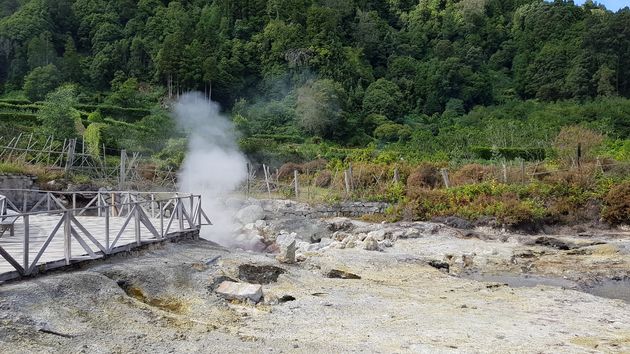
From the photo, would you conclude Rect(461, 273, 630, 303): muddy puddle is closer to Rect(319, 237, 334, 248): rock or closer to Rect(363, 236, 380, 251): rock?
Rect(363, 236, 380, 251): rock

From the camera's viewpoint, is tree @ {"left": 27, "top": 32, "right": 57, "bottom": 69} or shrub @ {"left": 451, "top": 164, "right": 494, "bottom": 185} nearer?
shrub @ {"left": 451, "top": 164, "right": 494, "bottom": 185}

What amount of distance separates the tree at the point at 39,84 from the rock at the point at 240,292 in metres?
49.6

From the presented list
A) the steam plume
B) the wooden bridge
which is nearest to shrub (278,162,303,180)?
the steam plume

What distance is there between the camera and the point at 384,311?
31.1 ft

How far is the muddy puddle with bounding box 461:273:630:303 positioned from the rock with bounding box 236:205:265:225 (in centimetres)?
1180

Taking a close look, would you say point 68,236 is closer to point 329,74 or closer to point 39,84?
point 39,84

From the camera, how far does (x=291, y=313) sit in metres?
9.04

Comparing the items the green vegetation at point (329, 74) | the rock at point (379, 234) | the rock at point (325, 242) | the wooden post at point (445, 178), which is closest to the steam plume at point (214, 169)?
the green vegetation at point (329, 74)

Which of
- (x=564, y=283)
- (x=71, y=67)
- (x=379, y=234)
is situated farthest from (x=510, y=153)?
(x=71, y=67)

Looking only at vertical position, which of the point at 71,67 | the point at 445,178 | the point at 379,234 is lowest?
the point at 379,234

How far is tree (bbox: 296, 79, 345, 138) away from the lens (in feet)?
180

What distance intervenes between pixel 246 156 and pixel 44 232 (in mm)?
26175

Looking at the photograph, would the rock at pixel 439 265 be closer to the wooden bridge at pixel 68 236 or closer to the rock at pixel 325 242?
the rock at pixel 325 242

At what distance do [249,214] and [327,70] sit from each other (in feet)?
147
